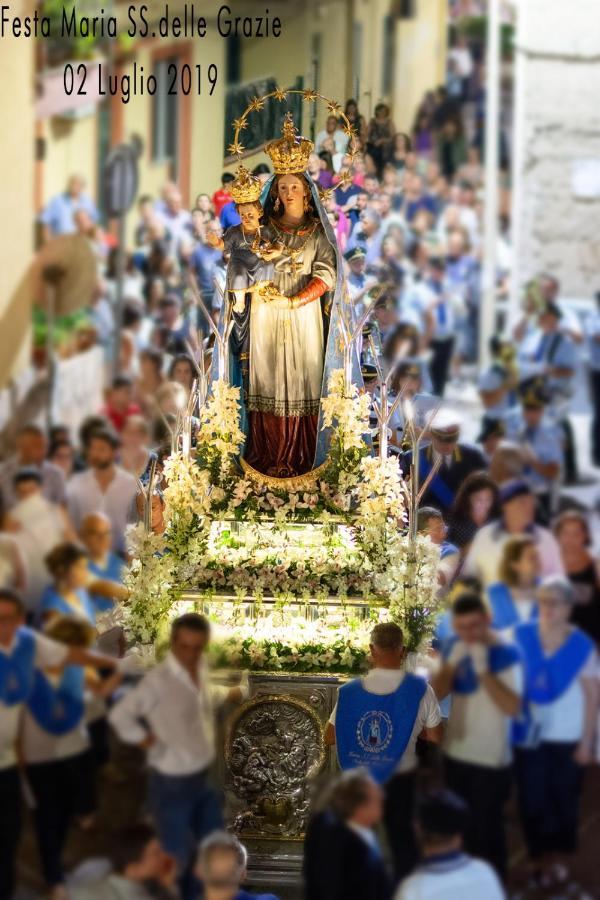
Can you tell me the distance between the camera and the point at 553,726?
26.2ft

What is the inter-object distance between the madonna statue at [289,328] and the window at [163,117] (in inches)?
18.5

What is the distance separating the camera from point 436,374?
8.91 metres

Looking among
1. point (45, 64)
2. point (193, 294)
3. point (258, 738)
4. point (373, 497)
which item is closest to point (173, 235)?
point (193, 294)

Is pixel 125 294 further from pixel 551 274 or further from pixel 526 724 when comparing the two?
pixel 526 724

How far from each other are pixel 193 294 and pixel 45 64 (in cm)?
133

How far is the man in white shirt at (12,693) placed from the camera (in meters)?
7.92

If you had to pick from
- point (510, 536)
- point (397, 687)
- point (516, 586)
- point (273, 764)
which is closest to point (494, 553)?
point (510, 536)

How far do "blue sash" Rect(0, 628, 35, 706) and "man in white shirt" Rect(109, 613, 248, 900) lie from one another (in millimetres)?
398

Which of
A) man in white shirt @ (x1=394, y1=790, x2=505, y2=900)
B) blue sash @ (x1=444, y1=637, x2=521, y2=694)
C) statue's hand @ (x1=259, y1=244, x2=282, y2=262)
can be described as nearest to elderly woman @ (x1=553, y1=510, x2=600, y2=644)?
blue sash @ (x1=444, y1=637, x2=521, y2=694)

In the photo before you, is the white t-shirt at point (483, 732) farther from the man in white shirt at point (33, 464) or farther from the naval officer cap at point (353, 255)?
the naval officer cap at point (353, 255)

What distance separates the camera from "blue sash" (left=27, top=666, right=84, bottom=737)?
313 inches

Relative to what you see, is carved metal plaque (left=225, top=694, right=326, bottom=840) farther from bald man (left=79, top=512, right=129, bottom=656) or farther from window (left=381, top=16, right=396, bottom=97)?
window (left=381, top=16, right=396, bottom=97)

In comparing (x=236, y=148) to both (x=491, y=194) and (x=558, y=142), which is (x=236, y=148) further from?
(x=558, y=142)

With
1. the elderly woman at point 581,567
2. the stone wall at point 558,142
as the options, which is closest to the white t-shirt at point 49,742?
the elderly woman at point 581,567
